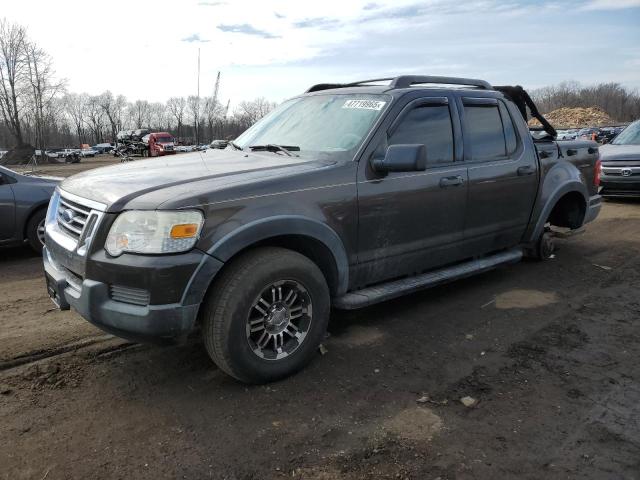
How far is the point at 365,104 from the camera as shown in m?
4.23

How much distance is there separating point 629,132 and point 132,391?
40.2 feet

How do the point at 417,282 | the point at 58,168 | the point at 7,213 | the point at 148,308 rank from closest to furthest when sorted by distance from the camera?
the point at 148,308 → the point at 417,282 → the point at 7,213 → the point at 58,168

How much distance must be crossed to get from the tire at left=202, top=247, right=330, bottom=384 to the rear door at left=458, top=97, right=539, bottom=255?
187 cm

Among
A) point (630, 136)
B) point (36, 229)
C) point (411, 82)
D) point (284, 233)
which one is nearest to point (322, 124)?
point (411, 82)

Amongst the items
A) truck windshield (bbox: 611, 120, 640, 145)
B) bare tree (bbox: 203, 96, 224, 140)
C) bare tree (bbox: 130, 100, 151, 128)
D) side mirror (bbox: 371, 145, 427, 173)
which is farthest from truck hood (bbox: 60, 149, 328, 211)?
bare tree (bbox: 130, 100, 151, 128)

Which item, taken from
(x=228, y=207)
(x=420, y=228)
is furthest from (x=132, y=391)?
(x=420, y=228)

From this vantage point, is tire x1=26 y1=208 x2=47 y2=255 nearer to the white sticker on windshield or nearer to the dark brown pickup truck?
the dark brown pickup truck

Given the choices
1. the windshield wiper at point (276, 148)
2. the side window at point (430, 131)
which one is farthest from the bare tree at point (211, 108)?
the side window at point (430, 131)

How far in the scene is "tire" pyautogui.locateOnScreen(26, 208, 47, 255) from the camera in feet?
23.0

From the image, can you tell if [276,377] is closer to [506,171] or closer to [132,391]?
[132,391]

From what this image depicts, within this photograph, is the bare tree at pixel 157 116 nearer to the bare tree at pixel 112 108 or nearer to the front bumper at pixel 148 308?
the bare tree at pixel 112 108

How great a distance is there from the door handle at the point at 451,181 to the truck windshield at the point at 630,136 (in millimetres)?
8775

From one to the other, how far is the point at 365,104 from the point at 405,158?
80cm

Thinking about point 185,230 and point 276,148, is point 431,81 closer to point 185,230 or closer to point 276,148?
point 276,148
